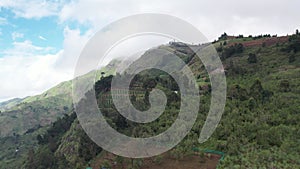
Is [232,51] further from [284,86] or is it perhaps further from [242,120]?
[242,120]

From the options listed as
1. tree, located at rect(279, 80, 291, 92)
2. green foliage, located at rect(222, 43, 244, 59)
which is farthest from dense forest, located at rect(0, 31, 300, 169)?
green foliage, located at rect(222, 43, 244, 59)

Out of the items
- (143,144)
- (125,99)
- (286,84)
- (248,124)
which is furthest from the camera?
(125,99)

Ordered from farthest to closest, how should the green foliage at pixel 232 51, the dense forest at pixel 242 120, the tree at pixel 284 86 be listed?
the green foliage at pixel 232 51 → the tree at pixel 284 86 → the dense forest at pixel 242 120

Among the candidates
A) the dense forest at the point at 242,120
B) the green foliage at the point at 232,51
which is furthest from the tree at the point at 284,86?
the green foliage at the point at 232,51

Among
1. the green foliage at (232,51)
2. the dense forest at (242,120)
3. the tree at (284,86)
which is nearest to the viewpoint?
the dense forest at (242,120)

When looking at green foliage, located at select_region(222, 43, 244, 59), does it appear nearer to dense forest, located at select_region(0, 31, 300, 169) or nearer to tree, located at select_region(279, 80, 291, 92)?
dense forest, located at select_region(0, 31, 300, 169)

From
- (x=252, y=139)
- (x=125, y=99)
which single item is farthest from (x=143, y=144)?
(x=125, y=99)

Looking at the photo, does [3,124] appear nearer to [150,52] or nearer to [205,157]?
[150,52]

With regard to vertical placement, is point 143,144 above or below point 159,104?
below

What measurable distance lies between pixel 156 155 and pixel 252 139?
710cm

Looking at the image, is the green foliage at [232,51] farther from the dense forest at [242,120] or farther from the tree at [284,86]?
the tree at [284,86]

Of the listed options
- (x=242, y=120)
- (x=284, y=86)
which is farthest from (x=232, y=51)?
(x=242, y=120)

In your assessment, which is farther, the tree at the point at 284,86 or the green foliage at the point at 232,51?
the green foliage at the point at 232,51

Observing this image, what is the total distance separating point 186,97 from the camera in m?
30.9
